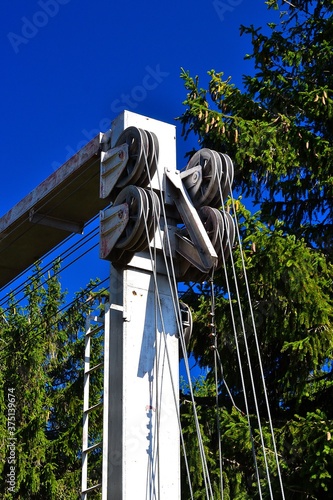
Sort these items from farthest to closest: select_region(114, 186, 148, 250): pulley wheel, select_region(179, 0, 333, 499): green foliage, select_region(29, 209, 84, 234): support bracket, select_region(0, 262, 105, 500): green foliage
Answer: select_region(0, 262, 105, 500): green foliage, select_region(179, 0, 333, 499): green foliage, select_region(29, 209, 84, 234): support bracket, select_region(114, 186, 148, 250): pulley wheel

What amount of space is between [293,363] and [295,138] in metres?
2.87

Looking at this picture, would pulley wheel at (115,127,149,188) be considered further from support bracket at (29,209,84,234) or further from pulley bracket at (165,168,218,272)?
support bracket at (29,209,84,234)

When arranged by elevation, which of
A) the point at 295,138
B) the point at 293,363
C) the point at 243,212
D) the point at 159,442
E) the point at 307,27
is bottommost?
the point at 159,442

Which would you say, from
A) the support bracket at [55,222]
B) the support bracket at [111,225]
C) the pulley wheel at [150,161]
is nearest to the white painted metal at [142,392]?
the support bracket at [111,225]

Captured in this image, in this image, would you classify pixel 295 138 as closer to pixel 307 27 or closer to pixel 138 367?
pixel 307 27

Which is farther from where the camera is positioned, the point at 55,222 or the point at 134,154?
the point at 55,222

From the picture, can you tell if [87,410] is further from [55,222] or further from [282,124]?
[282,124]

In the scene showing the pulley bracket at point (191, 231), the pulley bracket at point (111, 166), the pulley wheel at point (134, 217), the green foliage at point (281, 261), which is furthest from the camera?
the green foliage at point (281, 261)

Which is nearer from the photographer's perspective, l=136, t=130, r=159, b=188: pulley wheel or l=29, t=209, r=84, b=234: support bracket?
l=136, t=130, r=159, b=188: pulley wheel

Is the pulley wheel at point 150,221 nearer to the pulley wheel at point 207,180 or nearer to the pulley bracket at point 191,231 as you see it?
the pulley bracket at point 191,231

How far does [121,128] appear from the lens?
5582 mm

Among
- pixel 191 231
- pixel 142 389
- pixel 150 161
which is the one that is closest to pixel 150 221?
pixel 191 231

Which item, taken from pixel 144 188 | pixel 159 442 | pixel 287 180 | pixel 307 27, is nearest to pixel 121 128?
pixel 144 188

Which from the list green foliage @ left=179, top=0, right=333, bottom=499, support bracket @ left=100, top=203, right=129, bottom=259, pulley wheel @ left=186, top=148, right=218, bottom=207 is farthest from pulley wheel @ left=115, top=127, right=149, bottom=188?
green foliage @ left=179, top=0, right=333, bottom=499
